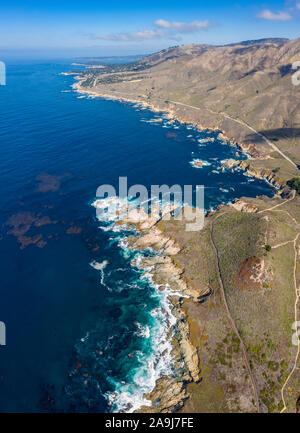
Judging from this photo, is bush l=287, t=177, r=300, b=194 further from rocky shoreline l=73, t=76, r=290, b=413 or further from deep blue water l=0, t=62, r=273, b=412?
deep blue water l=0, t=62, r=273, b=412

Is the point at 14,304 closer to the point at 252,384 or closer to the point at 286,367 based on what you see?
the point at 252,384

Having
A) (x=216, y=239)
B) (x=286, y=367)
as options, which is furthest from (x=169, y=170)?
(x=286, y=367)

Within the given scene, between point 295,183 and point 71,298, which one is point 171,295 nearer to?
point 71,298

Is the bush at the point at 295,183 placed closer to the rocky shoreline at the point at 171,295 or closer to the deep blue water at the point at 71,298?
the rocky shoreline at the point at 171,295

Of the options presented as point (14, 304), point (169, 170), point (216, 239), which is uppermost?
point (169, 170)
